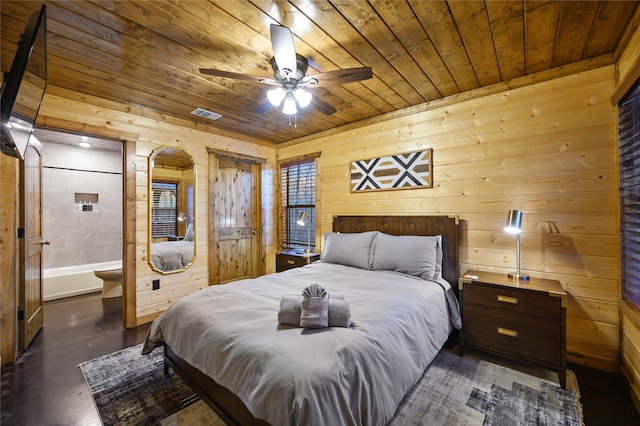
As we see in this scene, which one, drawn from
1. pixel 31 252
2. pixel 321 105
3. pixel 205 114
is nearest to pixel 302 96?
pixel 321 105

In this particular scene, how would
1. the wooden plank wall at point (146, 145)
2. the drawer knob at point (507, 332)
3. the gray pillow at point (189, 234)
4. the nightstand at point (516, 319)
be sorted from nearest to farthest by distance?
the nightstand at point (516, 319) → the drawer knob at point (507, 332) → the wooden plank wall at point (146, 145) → the gray pillow at point (189, 234)

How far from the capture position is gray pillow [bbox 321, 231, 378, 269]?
116 inches

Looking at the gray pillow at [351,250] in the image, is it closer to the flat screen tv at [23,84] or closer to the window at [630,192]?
the window at [630,192]

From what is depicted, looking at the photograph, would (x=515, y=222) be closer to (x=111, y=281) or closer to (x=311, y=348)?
(x=311, y=348)

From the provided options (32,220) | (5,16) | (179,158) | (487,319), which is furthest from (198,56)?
(487,319)

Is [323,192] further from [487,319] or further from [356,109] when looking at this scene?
[487,319]

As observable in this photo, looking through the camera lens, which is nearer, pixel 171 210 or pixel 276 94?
pixel 276 94

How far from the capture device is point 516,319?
6.88ft

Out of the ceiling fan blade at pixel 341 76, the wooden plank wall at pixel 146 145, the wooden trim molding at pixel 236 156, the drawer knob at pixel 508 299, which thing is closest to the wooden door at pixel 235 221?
the wooden trim molding at pixel 236 156

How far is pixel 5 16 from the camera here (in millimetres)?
1662

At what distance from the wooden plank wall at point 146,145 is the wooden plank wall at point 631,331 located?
13.3 ft

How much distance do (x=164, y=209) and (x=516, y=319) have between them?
383cm

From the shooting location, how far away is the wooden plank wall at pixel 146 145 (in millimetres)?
2715

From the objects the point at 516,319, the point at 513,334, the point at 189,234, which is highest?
the point at 189,234
